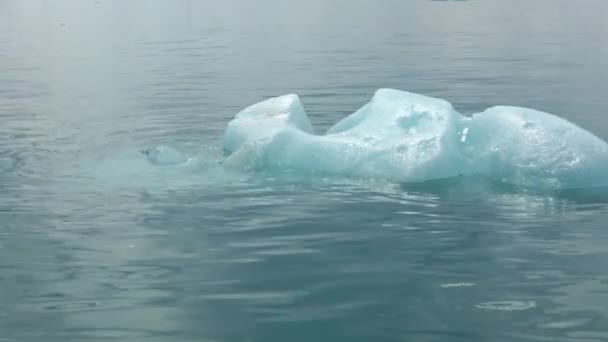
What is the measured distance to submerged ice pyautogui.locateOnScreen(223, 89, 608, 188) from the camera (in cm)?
1321

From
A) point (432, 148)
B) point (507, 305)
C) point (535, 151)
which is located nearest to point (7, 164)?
point (432, 148)

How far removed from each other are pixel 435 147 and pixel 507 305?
16.8ft

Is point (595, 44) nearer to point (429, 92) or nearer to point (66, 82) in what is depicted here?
point (429, 92)

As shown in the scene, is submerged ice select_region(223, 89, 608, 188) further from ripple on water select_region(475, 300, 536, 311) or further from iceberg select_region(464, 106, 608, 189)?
ripple on water select_region(475, 300, 536, 311)

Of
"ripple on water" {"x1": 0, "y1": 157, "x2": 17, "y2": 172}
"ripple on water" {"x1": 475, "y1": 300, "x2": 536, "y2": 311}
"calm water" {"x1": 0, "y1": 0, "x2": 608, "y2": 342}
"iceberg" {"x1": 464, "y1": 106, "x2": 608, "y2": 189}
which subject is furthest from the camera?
"ripple on water" {"x1": 0, "y1": 157, "x2": 17, "y2": 172}

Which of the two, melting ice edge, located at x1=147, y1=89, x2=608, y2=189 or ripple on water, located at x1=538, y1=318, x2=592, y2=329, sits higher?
melting ice edge, located at x1=147, y1=89, x2=608, y2=189

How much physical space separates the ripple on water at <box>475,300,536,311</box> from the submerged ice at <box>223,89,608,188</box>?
4615 mm

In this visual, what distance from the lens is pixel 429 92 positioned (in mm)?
24047

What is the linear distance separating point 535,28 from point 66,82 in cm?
2883

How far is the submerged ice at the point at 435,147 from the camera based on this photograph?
13211 mm

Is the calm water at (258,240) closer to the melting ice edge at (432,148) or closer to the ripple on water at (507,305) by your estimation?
the ripple on water at (507,305)

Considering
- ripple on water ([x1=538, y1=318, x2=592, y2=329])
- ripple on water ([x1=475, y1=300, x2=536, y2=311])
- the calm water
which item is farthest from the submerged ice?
ripple on water ([x1=538, y1=318, x2=592, y2=329])

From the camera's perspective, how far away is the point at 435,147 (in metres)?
13.6

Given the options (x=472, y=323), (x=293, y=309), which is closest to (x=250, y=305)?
(x=293, y=309)
